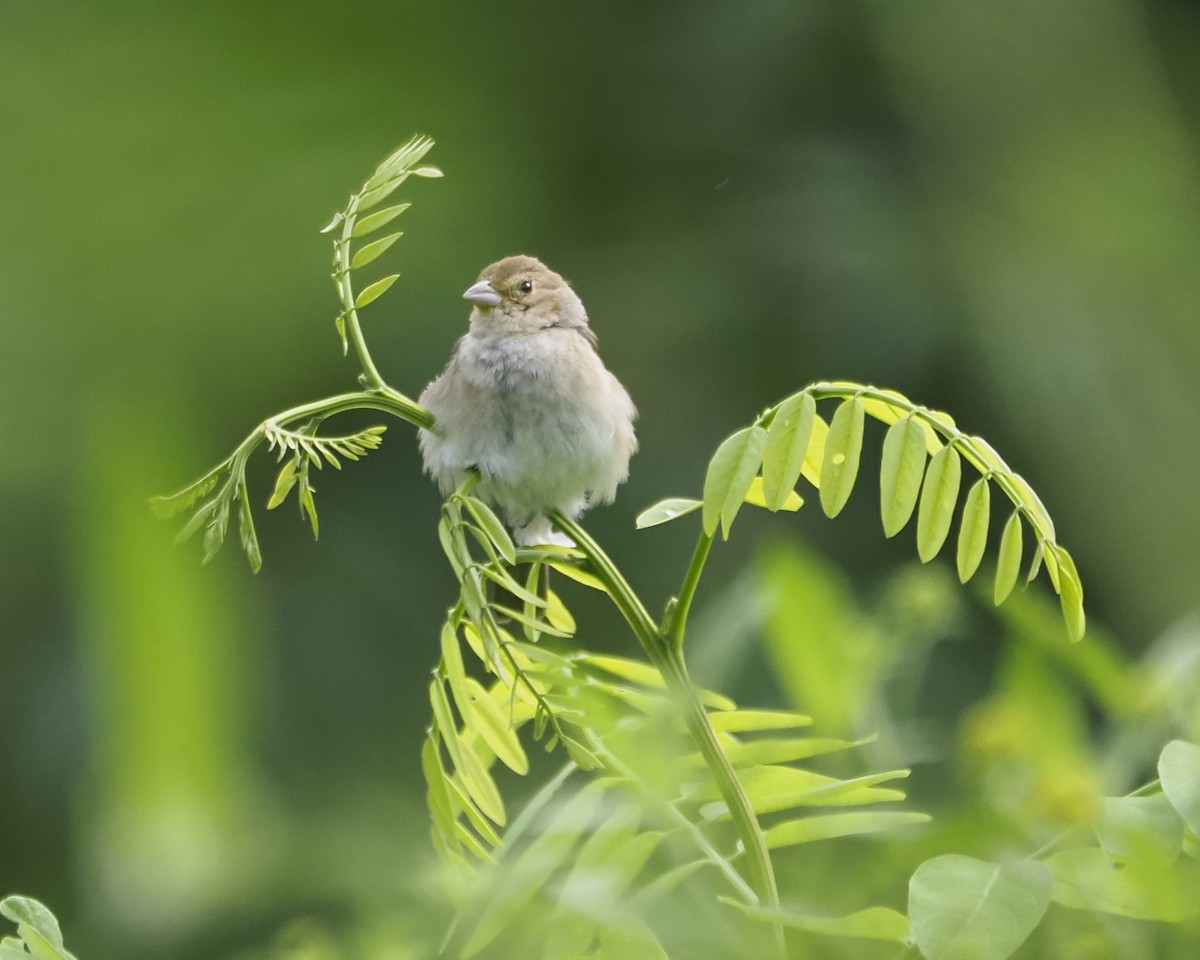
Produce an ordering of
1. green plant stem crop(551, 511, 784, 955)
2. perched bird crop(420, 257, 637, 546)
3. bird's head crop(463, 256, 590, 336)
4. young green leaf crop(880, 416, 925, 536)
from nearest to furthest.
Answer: green plant stem crop(551, 511, 784, 955)
young green leaf crop(880, 416, 925, 536)
perched bird crop(420, 257, 637, 546)
bird's head crop(463, 256, 590, 336)

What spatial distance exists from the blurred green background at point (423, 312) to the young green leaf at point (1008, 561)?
1.34 feet

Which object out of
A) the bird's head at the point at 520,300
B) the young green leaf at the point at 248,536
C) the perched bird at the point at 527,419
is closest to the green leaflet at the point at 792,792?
the young green leaf at the point at 248,536

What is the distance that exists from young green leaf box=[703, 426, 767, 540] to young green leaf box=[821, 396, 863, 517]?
0.06 m

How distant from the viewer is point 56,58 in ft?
4.01

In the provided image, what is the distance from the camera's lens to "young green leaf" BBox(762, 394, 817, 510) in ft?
3.42

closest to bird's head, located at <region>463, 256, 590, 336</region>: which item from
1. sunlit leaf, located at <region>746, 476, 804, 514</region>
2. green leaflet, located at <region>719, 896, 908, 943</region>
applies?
sunlit leaf, located at <region>746, 476, 804, 514</region>

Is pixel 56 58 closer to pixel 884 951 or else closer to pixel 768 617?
pixel 768 617

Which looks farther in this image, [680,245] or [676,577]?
[680,245]

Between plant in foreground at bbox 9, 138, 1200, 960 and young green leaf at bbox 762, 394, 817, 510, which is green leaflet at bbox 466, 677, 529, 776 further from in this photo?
young green leaf at bbox 762, 394, 817, 510

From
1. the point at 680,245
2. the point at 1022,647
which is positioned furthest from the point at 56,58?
the point at 680,245

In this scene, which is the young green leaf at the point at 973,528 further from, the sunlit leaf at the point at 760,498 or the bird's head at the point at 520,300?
the bird's head at the point at 520,300

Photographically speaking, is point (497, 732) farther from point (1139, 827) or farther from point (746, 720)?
point (1139, 827)

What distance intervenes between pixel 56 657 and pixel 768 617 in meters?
3.28

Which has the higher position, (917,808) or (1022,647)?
(1022,647)
